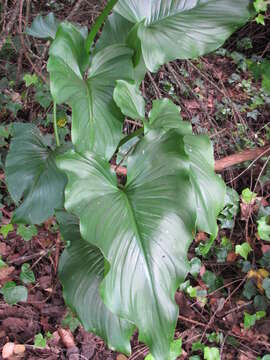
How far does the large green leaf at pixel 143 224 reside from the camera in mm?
819

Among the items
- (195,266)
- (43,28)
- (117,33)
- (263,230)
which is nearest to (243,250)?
(263,230)

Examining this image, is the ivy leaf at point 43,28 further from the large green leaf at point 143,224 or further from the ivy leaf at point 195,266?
the ivy leaf at point 195,266

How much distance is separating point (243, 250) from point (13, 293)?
1.02m

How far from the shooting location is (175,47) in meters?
1.15

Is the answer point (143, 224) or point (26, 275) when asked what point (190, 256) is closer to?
point (26, 275)

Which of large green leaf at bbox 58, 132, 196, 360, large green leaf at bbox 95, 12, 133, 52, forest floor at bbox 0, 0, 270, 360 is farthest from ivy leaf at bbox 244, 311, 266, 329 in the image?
large green leaf at bbox 95, 12, 133, 52

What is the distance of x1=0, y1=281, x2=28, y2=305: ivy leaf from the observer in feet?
4.74

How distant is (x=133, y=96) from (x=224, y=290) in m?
1.07

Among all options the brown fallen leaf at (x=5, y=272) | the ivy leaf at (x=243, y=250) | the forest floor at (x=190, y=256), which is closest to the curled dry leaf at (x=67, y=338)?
the forest floor at (x=190, y=256)

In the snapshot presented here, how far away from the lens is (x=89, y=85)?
1.15m

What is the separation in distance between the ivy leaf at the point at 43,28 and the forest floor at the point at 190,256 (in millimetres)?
380

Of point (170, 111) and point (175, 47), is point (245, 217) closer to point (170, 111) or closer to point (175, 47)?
point (170, 111)

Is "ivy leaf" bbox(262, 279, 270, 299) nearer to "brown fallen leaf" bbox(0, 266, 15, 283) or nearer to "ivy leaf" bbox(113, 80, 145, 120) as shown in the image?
"ivy leaf" bbox(113, 80, 145, 120)

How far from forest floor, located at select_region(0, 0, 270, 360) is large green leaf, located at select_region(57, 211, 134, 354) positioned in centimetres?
42
